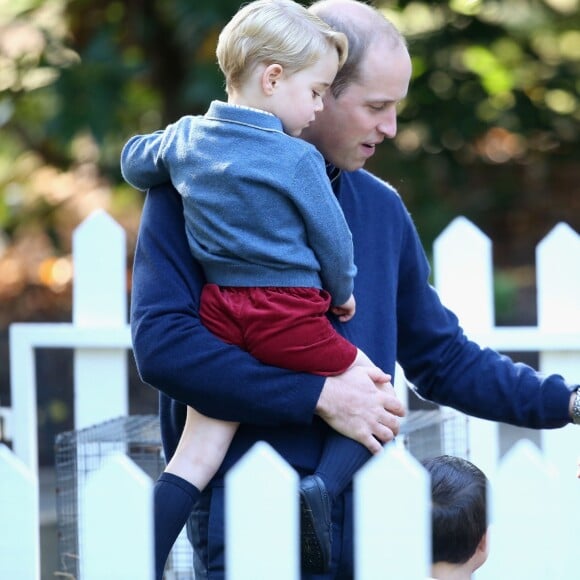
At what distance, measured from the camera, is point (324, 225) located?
2.10 meters

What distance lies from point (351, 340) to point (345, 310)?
0.08 metres

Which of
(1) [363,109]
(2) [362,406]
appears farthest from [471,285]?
(2) [362,406]

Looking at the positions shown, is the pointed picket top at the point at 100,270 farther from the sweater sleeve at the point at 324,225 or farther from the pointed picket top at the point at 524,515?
the pointed picket top at the point at 524,515

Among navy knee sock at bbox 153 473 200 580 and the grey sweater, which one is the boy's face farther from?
navy knee sock at bbox 153 473 200 580

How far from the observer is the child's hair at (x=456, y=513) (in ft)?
6.75

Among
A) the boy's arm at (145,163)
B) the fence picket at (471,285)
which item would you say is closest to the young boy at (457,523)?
the boy's arm at (145,163)

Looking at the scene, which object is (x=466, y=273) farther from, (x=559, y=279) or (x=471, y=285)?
(x=559, y=279)

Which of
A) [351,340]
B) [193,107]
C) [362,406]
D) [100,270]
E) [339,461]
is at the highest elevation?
[193,107]

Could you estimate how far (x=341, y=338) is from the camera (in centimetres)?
216

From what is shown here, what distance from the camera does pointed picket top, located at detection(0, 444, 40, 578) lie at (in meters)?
2.03

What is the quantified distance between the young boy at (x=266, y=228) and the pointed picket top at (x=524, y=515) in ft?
1.08

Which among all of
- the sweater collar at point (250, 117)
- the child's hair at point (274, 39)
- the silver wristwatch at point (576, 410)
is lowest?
the silver wristwatch at point (576, 410)

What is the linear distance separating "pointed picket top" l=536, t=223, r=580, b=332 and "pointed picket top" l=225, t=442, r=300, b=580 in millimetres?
1487

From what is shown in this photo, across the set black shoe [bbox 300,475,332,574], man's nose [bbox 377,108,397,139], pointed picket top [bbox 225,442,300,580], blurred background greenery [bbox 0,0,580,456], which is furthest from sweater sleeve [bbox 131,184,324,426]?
blurred background greenery [bbox 0,0,580,456]
